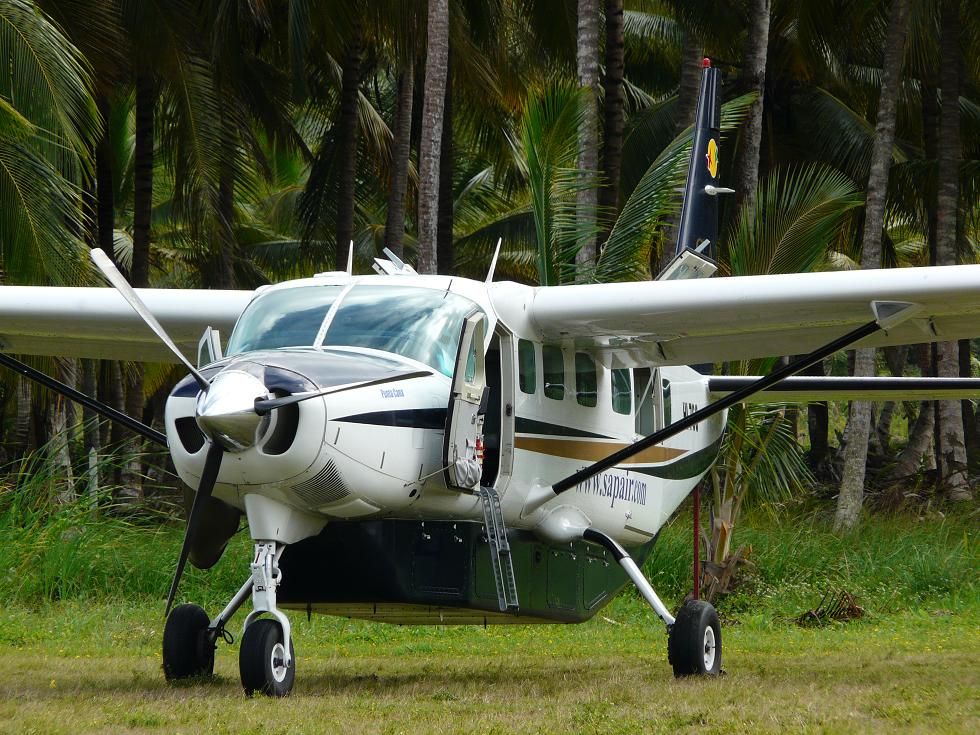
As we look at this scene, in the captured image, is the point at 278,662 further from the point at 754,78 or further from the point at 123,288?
the point at 754,78

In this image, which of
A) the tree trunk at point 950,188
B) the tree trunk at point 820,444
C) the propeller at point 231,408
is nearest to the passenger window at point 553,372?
the propeller at point 231,408

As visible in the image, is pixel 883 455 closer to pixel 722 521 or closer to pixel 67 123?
pixel 722 521

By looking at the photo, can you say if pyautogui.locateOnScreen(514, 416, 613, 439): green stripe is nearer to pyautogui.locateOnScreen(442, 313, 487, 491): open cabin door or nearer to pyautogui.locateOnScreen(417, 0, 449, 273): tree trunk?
pyautogui.locateOnScreen(442, 313, 487, 491): open cabin door

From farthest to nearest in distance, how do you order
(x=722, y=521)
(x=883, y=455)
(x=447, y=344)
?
(x=883, y=455)
(x=722, y=521)
(x=447, y=344)

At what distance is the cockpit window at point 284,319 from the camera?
8445mm

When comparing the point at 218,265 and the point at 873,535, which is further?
the point at 218,265

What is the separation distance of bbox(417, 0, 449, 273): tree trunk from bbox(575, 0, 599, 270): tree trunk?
69.1 inches

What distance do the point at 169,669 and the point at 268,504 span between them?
1.90 metres

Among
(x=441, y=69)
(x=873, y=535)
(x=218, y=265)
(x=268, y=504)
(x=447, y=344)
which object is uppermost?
(x=441, y=69)

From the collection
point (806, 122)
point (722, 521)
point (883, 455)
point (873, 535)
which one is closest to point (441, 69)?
point (722, 521)

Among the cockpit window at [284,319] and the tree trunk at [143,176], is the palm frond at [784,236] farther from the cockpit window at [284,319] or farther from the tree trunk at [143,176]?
the tree trunk at [143,176]

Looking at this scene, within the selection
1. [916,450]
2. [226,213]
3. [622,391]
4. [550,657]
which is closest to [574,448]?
[622,391]

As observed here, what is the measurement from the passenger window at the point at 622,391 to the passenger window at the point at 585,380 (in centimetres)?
36

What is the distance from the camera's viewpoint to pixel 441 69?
16.6 metres
